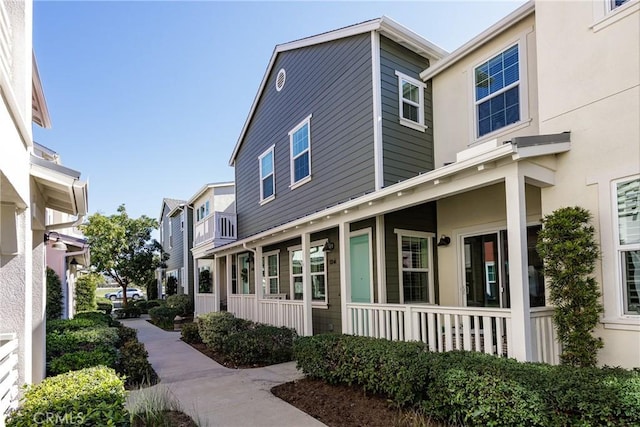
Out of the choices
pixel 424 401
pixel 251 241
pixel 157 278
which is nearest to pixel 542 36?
pixel 424 401

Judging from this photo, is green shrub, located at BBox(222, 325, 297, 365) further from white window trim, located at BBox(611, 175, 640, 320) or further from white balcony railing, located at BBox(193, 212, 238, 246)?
white balcony railing, located at BBox(193, 212, 238, 246)

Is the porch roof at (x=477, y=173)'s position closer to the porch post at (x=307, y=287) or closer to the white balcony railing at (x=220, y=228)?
the porch post at (x=307, y=287)

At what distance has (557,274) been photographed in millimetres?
4898

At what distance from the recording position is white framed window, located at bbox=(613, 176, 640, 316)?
4.68 m

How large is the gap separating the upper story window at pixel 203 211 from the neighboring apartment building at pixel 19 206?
1519 cm

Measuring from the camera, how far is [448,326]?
5715 mm

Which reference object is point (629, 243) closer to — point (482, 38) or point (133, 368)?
point (482, 38)

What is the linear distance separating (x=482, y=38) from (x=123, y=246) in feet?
72.3

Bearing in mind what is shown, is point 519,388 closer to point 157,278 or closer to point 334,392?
point 334,392

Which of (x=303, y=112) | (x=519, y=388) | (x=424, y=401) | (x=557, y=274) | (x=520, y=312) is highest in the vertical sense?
(x=303, y=112)

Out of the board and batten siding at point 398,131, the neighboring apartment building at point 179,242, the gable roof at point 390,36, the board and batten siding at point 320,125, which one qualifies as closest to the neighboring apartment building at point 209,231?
the board and batten siding at point 320,125

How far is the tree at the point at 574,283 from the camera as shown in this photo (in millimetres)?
4703

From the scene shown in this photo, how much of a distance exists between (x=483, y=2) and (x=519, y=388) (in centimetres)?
772

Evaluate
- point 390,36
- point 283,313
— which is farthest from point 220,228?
point 390,36
